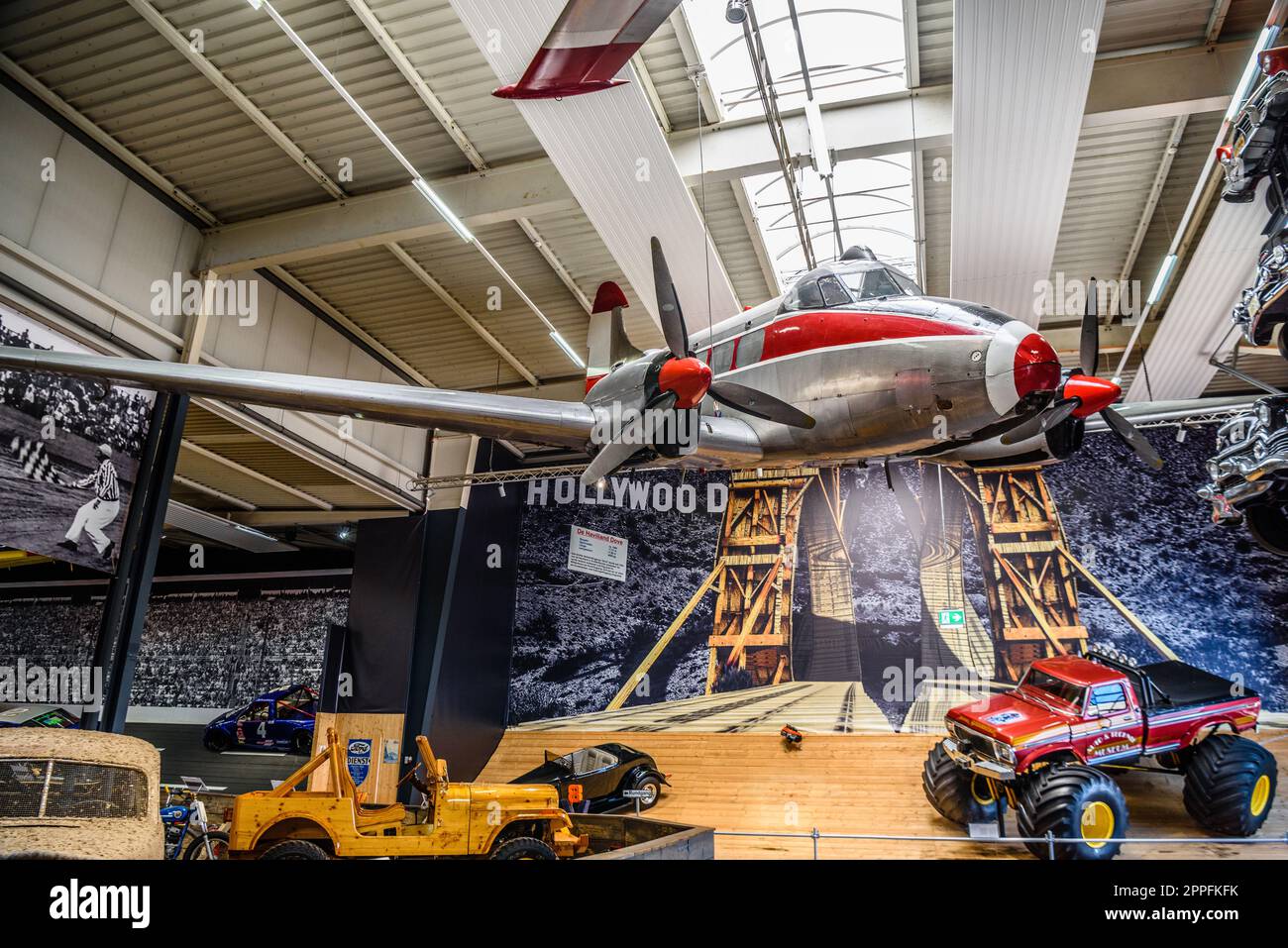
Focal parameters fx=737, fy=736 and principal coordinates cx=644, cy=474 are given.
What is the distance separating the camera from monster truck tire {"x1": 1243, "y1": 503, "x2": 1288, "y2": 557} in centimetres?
634

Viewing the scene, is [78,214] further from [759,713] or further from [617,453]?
[759,713]

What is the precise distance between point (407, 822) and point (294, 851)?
3.54 ft

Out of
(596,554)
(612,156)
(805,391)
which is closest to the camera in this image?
(805,391)

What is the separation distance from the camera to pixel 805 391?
5.93 m

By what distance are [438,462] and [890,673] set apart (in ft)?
31.0

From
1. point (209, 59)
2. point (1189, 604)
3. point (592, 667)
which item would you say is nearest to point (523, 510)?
point (592, 667)

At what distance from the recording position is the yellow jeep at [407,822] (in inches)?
268

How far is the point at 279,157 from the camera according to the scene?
949 centimetres

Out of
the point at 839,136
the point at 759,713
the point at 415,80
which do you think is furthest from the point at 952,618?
the point at 415,80

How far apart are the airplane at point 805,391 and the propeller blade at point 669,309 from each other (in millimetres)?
11

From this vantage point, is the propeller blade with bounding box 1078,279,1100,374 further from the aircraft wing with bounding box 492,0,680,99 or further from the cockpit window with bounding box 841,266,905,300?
the aircraft wing with bounding box 492,0,680,99

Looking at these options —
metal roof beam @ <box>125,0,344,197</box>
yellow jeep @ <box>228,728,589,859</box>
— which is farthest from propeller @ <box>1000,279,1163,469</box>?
metal roof beam @ <box>125,0,344,197</box>

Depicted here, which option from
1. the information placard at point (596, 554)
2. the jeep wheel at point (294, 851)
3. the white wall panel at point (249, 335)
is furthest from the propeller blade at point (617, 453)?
the information placard at point (596, 554)

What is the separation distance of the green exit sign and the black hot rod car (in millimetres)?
5311
